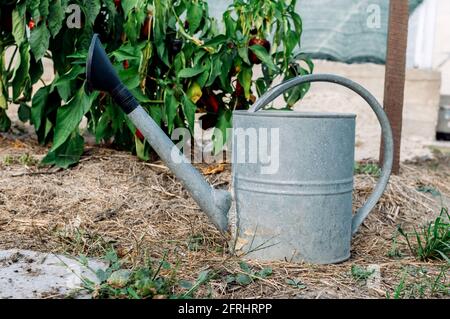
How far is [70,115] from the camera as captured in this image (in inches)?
91.5

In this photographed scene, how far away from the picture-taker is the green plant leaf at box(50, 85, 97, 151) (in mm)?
2285

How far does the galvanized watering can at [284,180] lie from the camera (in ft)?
5.60

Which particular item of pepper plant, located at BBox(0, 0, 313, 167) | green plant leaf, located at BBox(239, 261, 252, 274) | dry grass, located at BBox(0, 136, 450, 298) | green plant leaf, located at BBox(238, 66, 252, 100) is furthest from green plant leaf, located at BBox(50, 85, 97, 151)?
green plant leaf, located at BBox(239, 261, 252, 274)

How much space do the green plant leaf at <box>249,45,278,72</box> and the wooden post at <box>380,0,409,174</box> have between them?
1.90 feet

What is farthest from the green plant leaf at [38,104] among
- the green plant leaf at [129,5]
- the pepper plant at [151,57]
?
the green plant leaf at [129,5]

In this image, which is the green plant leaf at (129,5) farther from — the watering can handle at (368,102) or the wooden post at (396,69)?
the wooden post at (396,69)

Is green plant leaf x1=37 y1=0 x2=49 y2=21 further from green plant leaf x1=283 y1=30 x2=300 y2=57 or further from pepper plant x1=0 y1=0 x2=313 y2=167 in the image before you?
green plant leaf x1=283 y1=30 x2=300 y2=57

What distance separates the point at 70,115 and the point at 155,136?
0.74 m

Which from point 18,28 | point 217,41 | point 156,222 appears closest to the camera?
point 156,222

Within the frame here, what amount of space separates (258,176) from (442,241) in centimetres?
55

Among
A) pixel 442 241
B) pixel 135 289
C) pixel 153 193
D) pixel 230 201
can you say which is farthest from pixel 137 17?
pixel 442 241

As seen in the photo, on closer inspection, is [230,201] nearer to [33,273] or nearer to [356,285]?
[356,285]

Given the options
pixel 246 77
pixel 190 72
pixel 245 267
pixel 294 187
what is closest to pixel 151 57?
pixel 190 72

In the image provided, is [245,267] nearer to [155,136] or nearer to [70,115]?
[155,136]
